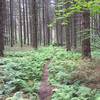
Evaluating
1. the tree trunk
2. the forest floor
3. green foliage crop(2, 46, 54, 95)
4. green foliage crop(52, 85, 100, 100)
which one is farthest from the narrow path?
the tree trunk

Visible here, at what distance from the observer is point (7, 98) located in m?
7.25

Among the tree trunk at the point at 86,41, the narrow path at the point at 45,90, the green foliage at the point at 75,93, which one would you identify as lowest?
the narrow path at the point at 45,90

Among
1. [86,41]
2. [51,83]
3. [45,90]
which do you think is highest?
[86,41]

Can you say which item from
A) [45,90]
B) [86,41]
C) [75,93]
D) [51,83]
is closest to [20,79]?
[45,90]

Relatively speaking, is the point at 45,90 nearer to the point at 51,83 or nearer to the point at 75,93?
the point at 51,83

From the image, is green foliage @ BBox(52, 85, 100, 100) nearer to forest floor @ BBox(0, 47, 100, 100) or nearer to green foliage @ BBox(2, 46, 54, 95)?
forest floor @ BBox(0, 47, 100, 100)

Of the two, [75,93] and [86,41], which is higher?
[86,41]

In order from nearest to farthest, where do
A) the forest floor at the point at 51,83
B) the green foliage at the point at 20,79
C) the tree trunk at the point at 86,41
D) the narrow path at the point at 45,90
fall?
the forest floor at the point at 51,83, the narrow path at the point at 45,90, the green foliage at the point at 20,79, the tree trunk at the point at 86,41

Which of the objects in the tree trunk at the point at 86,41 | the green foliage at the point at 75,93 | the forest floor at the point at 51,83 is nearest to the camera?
the green foliage at the point at 75,93

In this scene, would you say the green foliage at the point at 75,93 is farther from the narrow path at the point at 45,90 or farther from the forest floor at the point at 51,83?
the narrow path at the point at 45,90

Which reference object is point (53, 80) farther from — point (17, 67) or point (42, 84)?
point (17, 67)

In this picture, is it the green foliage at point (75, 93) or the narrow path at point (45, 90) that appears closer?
the green foliage at point (75, 93)

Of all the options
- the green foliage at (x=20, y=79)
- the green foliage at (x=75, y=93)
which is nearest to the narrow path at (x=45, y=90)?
the green foliage at (x=20, y=79)

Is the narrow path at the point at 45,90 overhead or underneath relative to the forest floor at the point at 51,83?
underneath
